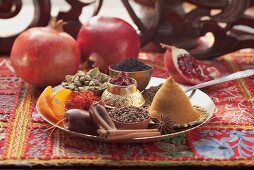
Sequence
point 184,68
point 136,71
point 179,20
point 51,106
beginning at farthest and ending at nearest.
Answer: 1. point 179,20
2. point 184,68
3. point 136,71
4. point 51,106

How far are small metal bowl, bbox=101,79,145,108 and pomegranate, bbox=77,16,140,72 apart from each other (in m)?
0.25

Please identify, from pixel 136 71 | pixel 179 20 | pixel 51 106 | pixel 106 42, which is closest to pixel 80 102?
pixel 51 106

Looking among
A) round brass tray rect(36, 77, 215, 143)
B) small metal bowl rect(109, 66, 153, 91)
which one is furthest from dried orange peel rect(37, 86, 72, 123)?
small metal bowl rect(109, 66, 153, 91)

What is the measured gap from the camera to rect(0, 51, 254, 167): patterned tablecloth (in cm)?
76

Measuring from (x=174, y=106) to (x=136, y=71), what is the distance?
16 cm

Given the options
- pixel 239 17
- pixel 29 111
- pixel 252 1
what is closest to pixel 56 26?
pixel 29 111

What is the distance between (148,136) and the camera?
2.58ft

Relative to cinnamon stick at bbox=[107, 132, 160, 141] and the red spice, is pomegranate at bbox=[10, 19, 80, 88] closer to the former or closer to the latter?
the red spice

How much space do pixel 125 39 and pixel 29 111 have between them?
31 centimetres

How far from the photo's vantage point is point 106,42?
116cm

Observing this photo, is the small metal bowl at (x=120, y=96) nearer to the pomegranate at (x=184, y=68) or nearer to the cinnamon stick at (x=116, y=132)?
the cinnamon stick at (x=116, y=132)

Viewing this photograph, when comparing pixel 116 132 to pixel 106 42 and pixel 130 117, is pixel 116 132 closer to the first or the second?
pixel 130 117

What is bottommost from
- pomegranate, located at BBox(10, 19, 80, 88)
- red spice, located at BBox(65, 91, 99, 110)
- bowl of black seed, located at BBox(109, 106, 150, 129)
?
pomegranate, located at BBox(10, 19, 80, 88)

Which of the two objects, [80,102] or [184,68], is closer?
[80,102]
